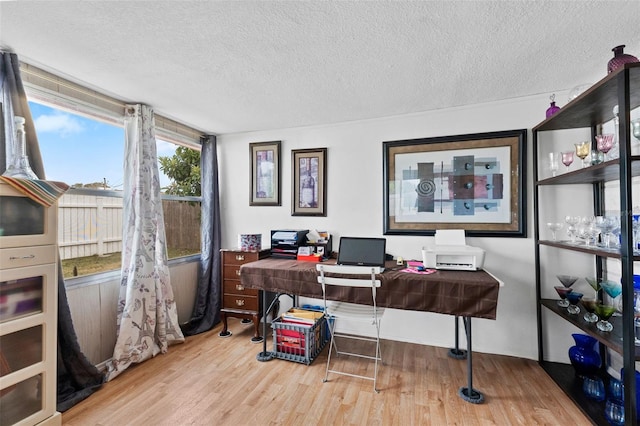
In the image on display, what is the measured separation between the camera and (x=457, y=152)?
107 inches

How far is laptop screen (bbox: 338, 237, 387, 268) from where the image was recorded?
102 inches

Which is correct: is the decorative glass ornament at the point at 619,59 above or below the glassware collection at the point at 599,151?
above

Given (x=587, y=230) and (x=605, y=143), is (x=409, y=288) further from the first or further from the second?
(x=605, y=143)

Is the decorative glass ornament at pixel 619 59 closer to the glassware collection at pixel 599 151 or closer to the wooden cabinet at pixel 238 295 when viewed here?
the glassware collection at pixel 599 151

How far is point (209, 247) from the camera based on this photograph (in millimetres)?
3410

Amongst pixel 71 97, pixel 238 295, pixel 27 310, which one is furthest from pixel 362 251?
pixel 71 97

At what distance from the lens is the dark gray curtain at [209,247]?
3.29 meters

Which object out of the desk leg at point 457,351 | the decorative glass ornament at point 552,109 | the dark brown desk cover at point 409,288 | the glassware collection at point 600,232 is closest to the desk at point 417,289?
the dark brown desk cover at point 409,288

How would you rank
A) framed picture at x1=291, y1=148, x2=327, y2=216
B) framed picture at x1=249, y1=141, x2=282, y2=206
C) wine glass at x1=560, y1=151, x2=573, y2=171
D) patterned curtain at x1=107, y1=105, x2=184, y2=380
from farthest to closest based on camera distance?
framed picture at x1=249, y1=141, x2=282, y2=206 < framed picture at x1=291, y1=148, x2=327, y2=216 < patterned curtain at x1=107, y1=105, x2=184, y2=380 < wine glass at x1=560, y1=151, x2=573, y2=171

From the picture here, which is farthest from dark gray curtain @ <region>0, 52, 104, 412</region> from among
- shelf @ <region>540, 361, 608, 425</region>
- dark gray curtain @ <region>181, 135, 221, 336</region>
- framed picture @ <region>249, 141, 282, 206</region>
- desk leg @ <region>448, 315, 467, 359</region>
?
shelf @ <region>540, 361, 608, 425</region>

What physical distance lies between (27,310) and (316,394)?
1.88 m

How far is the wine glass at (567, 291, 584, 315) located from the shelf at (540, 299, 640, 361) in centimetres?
3

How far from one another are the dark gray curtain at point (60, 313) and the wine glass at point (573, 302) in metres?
3.62

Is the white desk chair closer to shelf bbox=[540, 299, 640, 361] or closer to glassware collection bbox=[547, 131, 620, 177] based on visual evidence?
A: shelf bbox=[540, 299, 640, 361]
